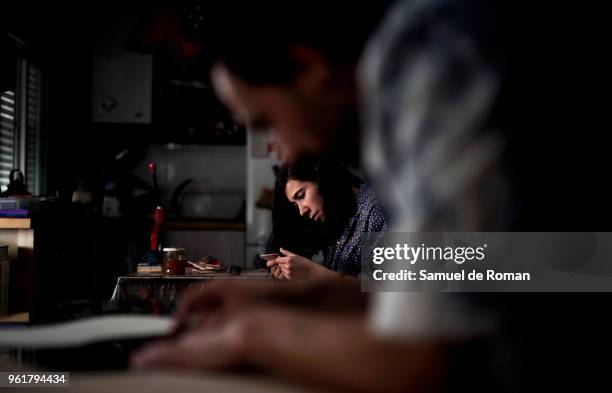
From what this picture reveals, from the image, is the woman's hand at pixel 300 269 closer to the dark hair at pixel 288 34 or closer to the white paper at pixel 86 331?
the white paper at pixel 86 331

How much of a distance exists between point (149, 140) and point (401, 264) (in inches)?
193

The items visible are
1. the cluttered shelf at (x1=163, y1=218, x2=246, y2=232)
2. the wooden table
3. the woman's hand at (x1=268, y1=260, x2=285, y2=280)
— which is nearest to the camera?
the wooden table

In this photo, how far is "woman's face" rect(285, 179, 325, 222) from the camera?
2.43 m

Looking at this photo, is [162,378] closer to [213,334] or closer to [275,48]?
[213,334]

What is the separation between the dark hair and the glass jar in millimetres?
1896

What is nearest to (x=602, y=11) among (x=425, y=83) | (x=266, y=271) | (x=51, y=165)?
(x=425, y=83)

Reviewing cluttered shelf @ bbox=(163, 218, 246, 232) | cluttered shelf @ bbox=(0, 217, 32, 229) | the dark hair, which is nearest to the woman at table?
cluttered shelf @ bbox=(0, 217, 32, 229)

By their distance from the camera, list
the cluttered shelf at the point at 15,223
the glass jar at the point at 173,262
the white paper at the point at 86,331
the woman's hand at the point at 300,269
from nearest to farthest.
A: the white paper at the point at 86,331 < the woman's hand at the point at 300,269 < the glass jar at the point at 173,262 < the cluttered shelf at the point at 15,223

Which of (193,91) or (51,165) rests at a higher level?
(193,91)

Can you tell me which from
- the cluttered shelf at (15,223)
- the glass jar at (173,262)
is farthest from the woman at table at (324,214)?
the cluttered shelf at (15,223)

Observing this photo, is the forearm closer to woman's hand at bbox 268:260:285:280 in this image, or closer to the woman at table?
the woman at table

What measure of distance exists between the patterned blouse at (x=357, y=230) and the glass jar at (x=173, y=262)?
0.57m

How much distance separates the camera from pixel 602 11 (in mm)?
662

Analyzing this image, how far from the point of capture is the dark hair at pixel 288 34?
0.63m
